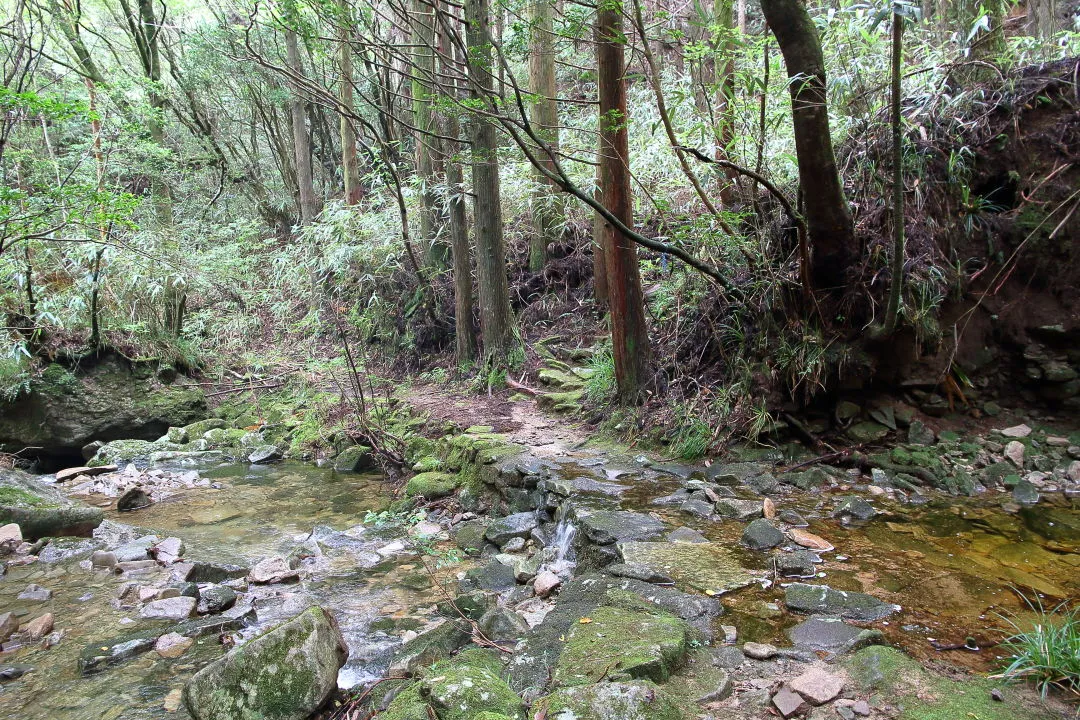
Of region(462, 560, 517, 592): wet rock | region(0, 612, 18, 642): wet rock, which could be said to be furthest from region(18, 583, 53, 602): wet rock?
region(462, 560, 517, 592): wet rock

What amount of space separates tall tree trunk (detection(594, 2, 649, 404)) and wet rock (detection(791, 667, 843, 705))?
3595 mm

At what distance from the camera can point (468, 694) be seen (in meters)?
2.14

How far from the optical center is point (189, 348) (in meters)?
10.3

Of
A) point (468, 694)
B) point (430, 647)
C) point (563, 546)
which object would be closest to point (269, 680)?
point (430, 647)

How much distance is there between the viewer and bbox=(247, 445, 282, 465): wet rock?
26.5 ft

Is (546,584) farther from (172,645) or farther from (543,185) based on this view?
(543,185)

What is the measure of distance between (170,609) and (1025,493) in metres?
5.37

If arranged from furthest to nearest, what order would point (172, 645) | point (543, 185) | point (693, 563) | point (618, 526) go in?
point (543, 185), point (618, 526), point (172, 645), point (693, 563)

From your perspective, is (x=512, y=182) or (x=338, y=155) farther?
(x=338, y=155)

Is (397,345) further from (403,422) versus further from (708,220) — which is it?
(708,220)

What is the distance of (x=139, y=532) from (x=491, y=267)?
4.65 metres

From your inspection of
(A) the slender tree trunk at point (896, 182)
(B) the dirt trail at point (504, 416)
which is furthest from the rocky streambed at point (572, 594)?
(A) the slender tree trunk at point (896, 182)

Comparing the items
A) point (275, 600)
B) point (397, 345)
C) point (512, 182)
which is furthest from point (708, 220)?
point (397, 345)

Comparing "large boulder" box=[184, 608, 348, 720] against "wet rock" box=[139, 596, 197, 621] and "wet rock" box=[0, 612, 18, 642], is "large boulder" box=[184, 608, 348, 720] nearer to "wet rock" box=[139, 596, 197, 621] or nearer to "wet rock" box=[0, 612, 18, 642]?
"wet rock" box=[139, 596, 197, 621]
